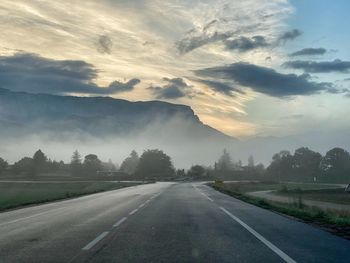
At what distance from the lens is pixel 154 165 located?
6619 inches

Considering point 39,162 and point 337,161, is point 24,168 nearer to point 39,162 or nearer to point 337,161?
point 39,162

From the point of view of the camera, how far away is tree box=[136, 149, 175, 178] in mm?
166250

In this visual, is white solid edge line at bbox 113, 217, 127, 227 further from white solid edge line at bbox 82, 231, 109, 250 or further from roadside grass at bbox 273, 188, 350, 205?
roadside grass at bbox 273, 188, 350, 205

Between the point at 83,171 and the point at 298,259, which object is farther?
the point at 83,171

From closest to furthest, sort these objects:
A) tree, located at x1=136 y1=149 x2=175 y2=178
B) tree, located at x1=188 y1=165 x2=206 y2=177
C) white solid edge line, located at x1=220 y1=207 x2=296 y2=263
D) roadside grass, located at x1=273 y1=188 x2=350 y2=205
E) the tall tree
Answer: white solid edge line, located at x1=220 y1=207 x2=296 y2=263
roadside grass, located at x1=273 y1=188 x2=350 y2=205
tree, located at x1=188 y1=165 x2=206 y2=177
tree, located at x1=136 y1=149 x2=175 y2=178
the tall tree

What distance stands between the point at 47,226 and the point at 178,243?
18.7ft

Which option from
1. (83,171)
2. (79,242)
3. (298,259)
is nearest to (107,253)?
(79,242)

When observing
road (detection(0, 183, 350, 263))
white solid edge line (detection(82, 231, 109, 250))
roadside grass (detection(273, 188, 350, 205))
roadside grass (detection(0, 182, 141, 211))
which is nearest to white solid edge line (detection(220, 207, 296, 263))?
road (detection(0, 183, 350, 263))

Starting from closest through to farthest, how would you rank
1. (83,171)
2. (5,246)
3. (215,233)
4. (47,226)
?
(5,246) < (215,233) < (47,226) < (83,171)

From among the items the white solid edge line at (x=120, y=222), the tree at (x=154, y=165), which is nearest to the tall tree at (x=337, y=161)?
the tree at (x=154, y=165)

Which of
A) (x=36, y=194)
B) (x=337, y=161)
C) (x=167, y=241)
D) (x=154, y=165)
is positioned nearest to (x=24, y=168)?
(x=154, y=165)

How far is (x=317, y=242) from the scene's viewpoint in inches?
475

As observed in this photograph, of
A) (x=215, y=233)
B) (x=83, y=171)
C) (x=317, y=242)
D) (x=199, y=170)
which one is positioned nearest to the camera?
(x=317, y=242)

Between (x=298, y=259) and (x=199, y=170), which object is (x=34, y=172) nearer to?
(x=199, y=170)
